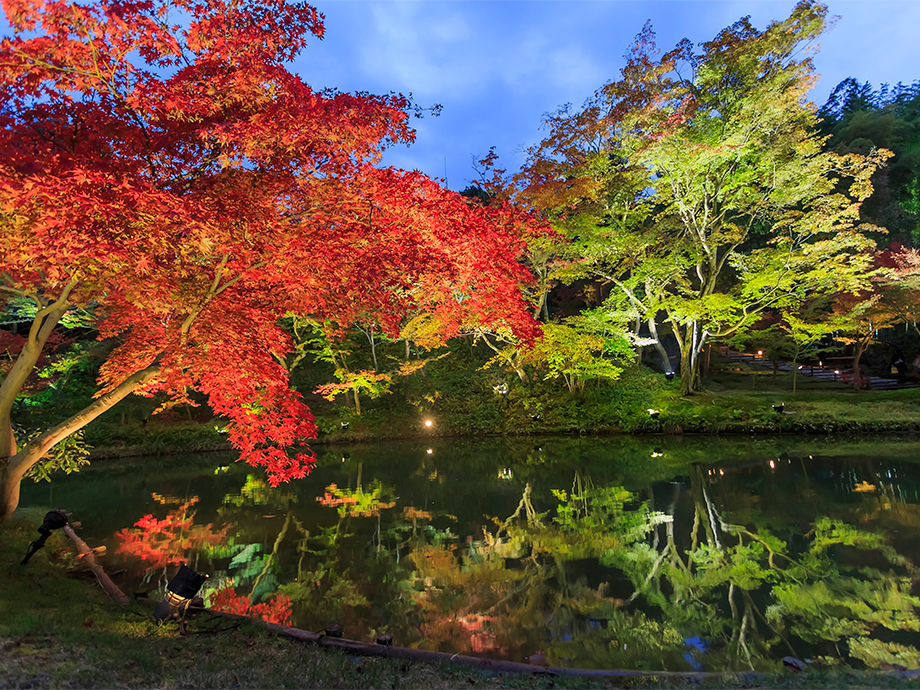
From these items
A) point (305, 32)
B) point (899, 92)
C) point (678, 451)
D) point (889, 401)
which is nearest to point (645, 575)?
point (305, 32)

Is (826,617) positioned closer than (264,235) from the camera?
Yes

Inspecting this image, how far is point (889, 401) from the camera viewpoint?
1521cm

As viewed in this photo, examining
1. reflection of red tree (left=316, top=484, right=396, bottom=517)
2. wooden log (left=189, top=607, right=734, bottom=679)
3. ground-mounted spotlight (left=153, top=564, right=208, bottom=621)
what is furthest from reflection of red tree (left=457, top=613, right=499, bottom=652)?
reflection of red tree (left=316, top=484, right=396, bottom=517)

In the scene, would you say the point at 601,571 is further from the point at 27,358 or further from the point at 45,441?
the point at 27,358

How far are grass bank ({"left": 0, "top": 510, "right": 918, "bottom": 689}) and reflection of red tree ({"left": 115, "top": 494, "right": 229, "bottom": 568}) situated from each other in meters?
2.23

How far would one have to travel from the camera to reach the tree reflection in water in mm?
3660

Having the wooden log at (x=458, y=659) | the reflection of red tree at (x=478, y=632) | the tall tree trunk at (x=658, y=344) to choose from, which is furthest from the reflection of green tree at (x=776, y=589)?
the tall tree trunk at (x=658, y=344)

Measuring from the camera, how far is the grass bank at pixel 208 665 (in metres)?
2.75

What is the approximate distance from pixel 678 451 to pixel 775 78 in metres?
10.8

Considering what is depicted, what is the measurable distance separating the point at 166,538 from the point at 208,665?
461 cm

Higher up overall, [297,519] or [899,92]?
[899,92]

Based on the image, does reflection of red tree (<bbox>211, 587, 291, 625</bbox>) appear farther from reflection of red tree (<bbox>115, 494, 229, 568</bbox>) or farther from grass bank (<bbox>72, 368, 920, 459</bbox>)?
grass bank (<bbox>72, 368, 920, 459</bbox>)

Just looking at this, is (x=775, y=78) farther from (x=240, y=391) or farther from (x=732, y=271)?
(x=240, y=391)

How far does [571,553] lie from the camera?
5543mm
